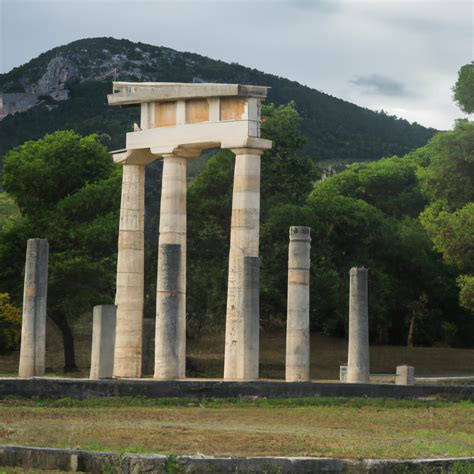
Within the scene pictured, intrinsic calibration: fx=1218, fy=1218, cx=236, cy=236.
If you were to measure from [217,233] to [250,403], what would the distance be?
2542cm

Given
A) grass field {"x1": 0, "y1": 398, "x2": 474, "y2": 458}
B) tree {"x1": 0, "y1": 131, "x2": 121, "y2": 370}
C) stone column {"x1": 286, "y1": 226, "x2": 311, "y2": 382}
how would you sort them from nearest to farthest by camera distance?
1. grass field {"x1": 0, "y1": 398, "x2": 474, "y2": 458}
2. stone column {"x1": 286, "y1": 226, "x2": 311, "y2": 382}
3. tree {"x1": 0, "y1": 131, "x2": 121, "y2": 370}

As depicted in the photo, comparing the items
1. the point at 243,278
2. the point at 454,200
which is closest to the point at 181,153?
the point at 243,278

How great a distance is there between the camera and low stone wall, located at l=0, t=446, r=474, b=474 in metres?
17.8

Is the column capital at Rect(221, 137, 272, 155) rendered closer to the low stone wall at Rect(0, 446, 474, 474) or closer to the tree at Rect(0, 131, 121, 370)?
the tree at Rect(0, 131, 121, 370)

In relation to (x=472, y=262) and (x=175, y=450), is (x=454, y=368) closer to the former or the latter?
(x=472, y=262)

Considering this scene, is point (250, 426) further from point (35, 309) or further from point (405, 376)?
point (405, 376)

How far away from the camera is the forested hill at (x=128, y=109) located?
130750 mm

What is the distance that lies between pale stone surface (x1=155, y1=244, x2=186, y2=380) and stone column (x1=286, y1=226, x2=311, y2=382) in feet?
11.8

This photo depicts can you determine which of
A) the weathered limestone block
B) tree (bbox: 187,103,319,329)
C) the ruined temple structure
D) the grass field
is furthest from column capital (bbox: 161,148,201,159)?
tree (bbox: 187,103,319,329)

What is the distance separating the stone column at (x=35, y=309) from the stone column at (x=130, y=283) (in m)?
3.02

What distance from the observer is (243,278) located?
38.0m

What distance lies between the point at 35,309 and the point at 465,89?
25409 mm

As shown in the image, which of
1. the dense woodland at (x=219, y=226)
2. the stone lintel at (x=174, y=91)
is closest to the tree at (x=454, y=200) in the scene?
the dense woodland at (x=219, y=226)

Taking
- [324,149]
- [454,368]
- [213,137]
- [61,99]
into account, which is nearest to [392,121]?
[324,149]
